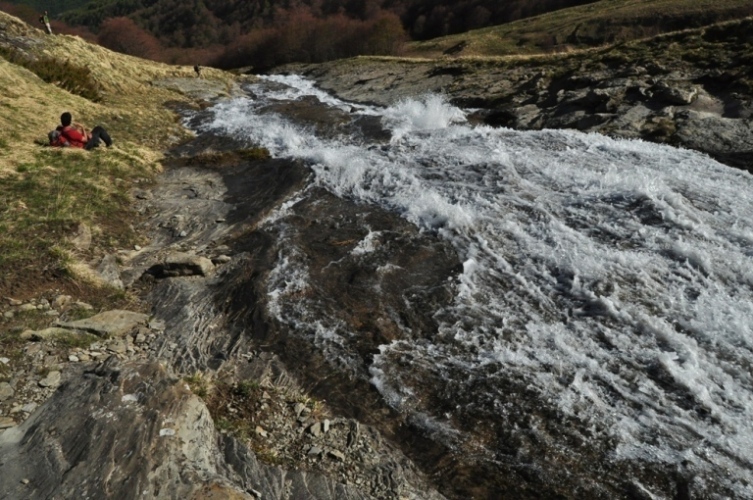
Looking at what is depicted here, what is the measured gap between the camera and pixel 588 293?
973cm

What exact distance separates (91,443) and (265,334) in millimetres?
3827

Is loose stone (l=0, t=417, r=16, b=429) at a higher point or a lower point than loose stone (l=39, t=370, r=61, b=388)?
higher

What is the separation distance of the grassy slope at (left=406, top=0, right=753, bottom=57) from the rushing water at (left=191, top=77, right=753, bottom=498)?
4100 cm

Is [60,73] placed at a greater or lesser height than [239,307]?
greater

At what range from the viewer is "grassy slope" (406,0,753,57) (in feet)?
158

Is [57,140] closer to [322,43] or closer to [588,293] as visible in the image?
[588,293]

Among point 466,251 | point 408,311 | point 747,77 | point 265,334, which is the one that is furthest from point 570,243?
point 747,77

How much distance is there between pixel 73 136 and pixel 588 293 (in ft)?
57.6

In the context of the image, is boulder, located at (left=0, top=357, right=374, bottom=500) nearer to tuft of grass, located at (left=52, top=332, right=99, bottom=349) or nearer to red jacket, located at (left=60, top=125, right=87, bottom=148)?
tuft of grass, located at (left=52, top=332, right=99, bottom=349)

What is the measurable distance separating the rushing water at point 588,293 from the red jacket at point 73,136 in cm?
834

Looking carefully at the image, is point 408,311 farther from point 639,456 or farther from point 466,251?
point 639,456

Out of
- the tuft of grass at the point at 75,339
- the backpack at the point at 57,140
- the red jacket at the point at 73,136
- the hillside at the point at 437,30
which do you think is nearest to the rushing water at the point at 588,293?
the tuft of grass at the point at 75,339

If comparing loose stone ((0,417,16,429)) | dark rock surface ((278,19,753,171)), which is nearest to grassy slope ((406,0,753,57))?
dark rock surface ((278,19,753,171))

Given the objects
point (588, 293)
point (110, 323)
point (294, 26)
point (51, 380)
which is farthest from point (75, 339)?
point (294, 26)
